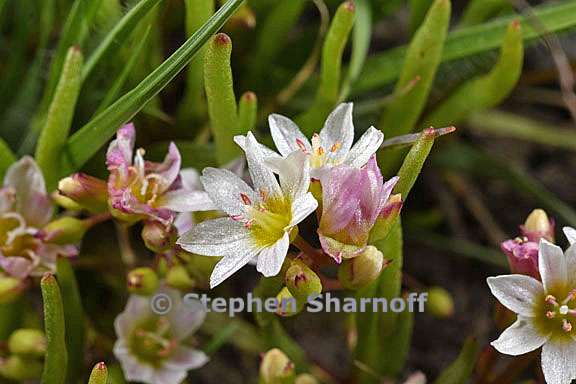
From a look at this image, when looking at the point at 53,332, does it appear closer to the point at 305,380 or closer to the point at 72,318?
the point at 72,318

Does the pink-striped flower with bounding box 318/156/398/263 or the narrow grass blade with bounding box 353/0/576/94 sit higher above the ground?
the pink-striped flower with bounding box 318/156/398/263

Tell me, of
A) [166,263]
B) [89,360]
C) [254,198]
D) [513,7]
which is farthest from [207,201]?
[513,7]

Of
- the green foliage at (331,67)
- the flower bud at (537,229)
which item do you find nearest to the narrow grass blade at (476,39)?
the green foliage at (331,67)

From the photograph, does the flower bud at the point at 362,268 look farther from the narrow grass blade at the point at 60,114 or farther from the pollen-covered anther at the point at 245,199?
the narrow grass blade at the point at 60,114

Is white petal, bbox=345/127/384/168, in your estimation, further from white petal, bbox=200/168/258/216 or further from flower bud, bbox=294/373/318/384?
flower bud, bbox=294/373/318/384

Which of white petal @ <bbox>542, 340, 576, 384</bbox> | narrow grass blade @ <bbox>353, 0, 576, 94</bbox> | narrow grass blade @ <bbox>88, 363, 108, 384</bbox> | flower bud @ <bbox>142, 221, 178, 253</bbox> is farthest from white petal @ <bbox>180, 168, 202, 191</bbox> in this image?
white petal @ <bbox>542, 340, 576, 384</bbox>

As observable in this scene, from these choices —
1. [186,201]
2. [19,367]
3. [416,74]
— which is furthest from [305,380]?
[416,74]
